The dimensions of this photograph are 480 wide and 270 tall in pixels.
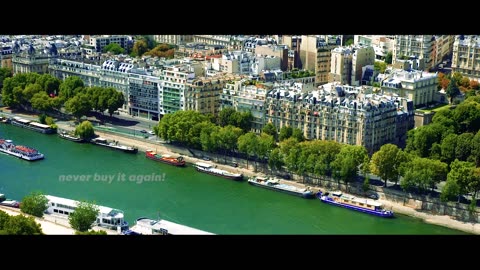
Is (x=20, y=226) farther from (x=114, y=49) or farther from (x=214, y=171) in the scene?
(x=114, y=49)

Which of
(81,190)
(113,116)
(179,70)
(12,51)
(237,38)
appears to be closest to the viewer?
(81,190)

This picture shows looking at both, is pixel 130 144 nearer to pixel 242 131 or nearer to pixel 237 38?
pixel 242 131

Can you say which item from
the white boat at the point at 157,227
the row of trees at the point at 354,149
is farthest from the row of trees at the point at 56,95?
the white boat at the point at 157,227

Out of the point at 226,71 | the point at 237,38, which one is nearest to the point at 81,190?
the point at 226,71

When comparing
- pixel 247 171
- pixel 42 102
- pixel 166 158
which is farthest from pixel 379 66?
pixel 42 102

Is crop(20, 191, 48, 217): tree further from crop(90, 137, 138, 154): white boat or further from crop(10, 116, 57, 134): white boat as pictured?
crop(10, 116, 57, 134): white boat

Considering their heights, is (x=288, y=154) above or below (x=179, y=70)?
below

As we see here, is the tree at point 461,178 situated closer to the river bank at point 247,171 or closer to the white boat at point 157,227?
the river bank at point 247,171

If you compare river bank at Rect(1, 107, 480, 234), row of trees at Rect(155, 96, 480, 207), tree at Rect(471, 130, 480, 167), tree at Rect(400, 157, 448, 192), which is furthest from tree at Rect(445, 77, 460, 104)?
river bank at Rect(1, 107, 480, 234)
